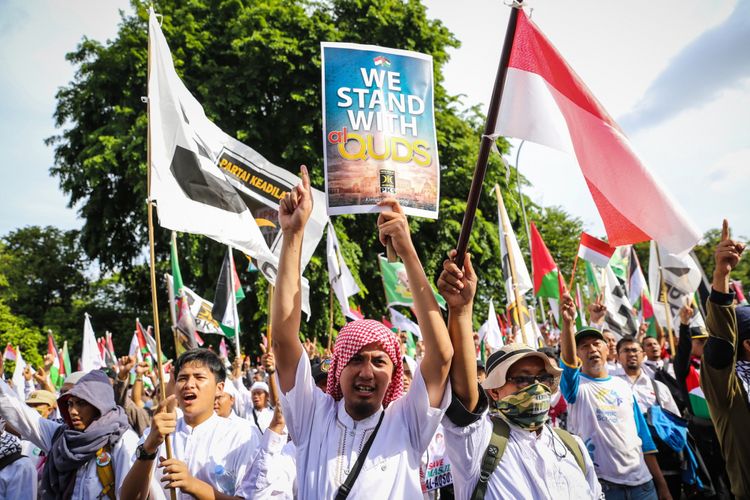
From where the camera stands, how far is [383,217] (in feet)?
7.36

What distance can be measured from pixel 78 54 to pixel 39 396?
16.9 m

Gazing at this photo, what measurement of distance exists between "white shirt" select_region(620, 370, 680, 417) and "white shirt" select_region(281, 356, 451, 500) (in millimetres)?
3668

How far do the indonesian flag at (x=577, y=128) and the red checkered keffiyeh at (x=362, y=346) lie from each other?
3.57ft

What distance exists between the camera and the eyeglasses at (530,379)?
2719 millimetres

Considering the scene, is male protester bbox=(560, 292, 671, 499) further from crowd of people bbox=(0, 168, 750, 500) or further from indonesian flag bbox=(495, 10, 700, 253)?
indonesian flag bbox=(495, 10, 700, 253)

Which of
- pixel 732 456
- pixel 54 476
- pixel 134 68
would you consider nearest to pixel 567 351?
pixel 732 456

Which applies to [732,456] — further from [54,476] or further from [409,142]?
[54,476]

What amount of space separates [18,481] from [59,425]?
0.41m

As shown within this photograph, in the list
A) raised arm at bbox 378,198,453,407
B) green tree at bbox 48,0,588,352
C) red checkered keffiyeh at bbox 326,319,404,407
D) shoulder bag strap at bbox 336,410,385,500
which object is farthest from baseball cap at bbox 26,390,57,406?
green tree at bbox 48,0,588,352

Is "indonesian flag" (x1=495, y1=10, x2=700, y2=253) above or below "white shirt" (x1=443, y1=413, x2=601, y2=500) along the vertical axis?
above

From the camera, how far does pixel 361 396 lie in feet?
7.30

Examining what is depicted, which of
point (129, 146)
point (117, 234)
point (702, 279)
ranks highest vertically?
point (129, 146)

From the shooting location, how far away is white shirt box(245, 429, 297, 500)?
Result: 3.00 metres

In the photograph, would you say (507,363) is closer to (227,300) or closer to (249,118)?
(227,300)
